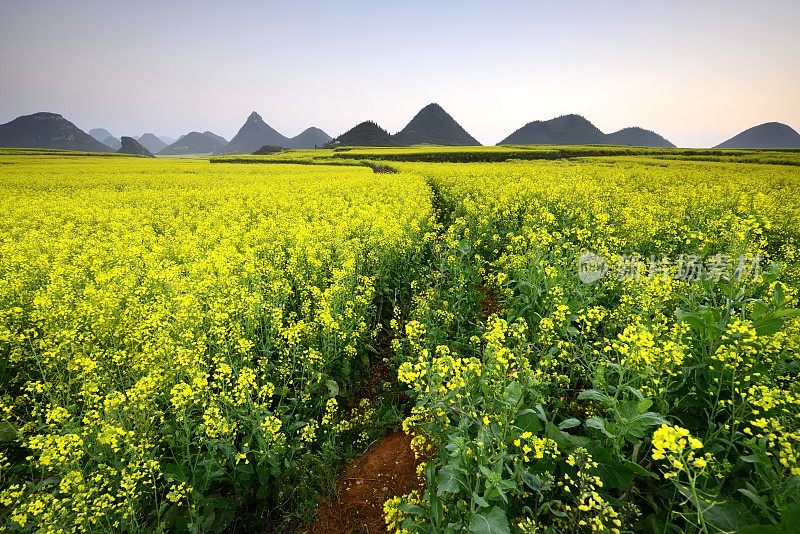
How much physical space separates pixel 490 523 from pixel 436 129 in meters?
199

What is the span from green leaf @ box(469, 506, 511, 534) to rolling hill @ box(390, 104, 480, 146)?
173 m

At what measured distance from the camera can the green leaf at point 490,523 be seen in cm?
198

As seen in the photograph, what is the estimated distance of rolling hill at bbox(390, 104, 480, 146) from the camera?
570ft

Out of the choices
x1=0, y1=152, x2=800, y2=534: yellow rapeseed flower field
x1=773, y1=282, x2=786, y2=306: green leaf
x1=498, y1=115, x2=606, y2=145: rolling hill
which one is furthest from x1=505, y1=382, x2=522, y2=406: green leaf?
x1=498, y1=115, x2=606, y2=145: rolling hill

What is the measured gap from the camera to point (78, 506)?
2557 millimetres

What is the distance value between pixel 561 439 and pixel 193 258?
692 cm

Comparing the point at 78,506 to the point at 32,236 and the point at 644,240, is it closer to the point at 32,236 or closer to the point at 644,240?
the point at 32,236

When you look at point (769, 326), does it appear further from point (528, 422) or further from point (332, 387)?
point (332, 387)

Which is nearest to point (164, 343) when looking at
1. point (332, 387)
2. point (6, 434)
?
point (6, 434)

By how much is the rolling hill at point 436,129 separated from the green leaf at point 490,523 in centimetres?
17261

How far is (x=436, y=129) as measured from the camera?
187m

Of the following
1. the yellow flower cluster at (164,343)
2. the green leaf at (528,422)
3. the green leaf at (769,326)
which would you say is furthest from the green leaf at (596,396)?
the yellow flower cluster at (164,343)

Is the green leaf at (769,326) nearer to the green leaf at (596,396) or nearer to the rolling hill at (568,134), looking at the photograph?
the green leaf at (596,396)

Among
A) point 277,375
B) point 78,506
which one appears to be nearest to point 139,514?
point 78,506
